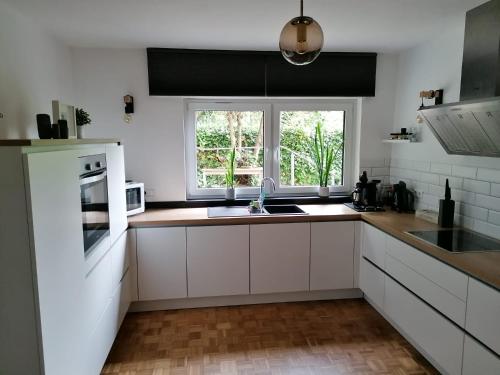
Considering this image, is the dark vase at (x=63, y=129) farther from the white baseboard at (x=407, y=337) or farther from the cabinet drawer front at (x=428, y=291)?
the white baseboard at (x=407, y=337)

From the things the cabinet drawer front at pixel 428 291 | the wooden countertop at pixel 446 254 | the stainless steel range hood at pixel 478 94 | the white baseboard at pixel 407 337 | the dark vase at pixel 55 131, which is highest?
the stainless steel range hood at pixel 478 94

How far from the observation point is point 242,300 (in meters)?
3.17

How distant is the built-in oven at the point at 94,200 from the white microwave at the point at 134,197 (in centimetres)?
71

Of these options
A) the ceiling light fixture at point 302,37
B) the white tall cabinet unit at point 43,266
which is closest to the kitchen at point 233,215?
the white tall cabinet unit at point 43,266

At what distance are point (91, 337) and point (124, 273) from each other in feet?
2.64

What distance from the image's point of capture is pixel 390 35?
2.82 m

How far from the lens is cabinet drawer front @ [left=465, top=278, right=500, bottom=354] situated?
1683 millimetres

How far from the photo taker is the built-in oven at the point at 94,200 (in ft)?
6.26

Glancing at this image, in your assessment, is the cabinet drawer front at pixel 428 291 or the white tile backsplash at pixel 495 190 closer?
the cabinet drawer front at pixel 428 291

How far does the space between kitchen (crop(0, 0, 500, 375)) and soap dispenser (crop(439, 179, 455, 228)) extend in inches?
3.8

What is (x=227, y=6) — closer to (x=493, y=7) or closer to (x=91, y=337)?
(x=493, y=7)

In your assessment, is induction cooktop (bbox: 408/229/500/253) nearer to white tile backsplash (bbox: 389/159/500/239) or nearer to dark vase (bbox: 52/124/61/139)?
white tile backsplash (bbox: 389/159/500/239)

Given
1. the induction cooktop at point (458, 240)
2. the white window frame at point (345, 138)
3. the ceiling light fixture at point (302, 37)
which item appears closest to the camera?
the ceiling light fixture at point (302, 37)

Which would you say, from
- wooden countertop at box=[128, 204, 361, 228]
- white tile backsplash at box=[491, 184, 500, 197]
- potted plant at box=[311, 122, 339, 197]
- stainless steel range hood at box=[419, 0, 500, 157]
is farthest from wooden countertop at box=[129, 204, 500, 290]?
stainless steel range hood at box=[419, 0, 500, 157]
